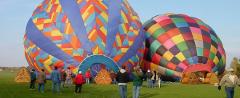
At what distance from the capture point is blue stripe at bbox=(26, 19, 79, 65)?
29.9 m

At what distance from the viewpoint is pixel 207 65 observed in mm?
34531

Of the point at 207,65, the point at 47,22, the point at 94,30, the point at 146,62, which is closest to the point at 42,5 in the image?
the point at 47,22

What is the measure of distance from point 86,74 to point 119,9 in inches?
215

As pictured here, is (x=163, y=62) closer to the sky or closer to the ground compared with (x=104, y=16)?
closer to the ground

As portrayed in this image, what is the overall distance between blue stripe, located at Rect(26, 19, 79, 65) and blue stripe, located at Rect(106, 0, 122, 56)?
2.51m

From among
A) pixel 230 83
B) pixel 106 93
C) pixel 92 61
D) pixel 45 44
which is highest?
pixel 45 44

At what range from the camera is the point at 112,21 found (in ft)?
100

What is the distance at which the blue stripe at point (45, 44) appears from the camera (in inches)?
1176

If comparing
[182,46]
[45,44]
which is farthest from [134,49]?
[45,44]

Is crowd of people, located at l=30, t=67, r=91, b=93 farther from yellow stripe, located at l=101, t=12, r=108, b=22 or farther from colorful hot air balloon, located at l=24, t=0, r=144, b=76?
yellow stripe, located at l=101, t=12, r=108, b=22

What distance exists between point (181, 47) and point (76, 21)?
9.12 m

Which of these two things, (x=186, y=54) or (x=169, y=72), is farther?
(x=169, y=72)

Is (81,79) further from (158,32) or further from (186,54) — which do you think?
(158,32)

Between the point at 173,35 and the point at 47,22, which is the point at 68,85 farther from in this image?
the point at 173,35
